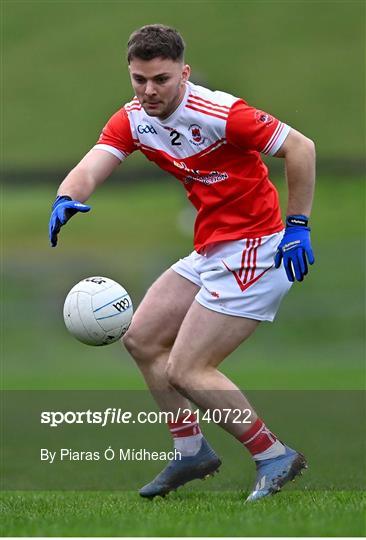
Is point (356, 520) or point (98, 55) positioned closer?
point (356, 520)

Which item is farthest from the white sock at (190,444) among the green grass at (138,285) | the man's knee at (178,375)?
the green grass at (138,285)

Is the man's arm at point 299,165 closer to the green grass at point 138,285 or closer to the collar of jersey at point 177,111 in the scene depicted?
the collar of jersey at point 177,111

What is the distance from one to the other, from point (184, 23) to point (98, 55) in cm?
275

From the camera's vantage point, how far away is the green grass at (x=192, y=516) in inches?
175

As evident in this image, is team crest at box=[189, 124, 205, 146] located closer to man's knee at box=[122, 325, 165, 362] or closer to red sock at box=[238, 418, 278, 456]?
man's knee at box=[122, 325, 165, 362]

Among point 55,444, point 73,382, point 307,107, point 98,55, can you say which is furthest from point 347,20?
point 55,444

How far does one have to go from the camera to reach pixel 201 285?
629 cm

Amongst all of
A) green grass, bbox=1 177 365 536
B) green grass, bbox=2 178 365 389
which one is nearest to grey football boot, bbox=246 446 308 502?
green grass, bbox=1 177 365 536

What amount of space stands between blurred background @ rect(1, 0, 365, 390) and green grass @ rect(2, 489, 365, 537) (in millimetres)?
9932

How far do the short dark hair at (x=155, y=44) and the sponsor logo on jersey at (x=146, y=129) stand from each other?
0.44m

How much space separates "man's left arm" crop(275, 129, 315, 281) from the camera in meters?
5.83

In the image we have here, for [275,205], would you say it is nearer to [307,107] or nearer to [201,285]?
[201,285]

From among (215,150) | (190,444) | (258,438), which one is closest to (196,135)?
(215,150)

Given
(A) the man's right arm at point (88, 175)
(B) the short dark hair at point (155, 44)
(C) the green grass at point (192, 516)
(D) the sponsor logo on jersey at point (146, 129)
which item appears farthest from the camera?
(A) the man's right arm at point (88, 175)
